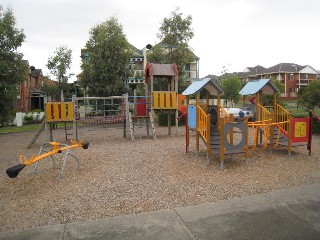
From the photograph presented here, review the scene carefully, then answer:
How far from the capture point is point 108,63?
22.9m

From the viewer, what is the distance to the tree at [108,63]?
75.4 feet

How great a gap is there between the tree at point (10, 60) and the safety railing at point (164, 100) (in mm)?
9149

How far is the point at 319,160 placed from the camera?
8.26m

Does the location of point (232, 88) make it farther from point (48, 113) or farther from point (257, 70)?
point (257, 70)

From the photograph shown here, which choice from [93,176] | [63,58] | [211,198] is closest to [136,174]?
[93,176]

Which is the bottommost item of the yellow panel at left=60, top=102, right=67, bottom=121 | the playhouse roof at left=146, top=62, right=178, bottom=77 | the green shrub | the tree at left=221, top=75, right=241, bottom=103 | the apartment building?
the green shrub

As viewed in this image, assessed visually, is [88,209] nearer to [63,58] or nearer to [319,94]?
[319,94]

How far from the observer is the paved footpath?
3.77 metres

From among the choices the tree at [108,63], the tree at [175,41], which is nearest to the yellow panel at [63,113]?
the tree at [108,63]

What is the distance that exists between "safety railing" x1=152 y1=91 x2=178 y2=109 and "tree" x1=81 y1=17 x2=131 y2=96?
10.1 meters

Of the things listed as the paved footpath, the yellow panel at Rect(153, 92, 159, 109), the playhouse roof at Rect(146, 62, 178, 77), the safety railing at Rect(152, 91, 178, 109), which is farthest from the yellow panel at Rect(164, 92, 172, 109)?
the paved footpath

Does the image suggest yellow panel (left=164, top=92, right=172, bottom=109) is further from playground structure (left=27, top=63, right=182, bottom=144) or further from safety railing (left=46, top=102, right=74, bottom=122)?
safety railing (left=46, top=102, right=74, bottom=122)

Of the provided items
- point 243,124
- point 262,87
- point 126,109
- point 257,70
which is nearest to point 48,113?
point 126,109

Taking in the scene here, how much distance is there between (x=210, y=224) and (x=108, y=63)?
66.5 feet
